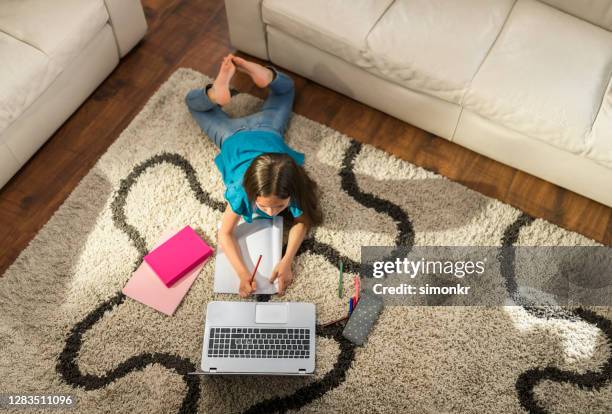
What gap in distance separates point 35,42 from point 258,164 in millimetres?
961

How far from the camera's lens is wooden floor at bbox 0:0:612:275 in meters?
2.24

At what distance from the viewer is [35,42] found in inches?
83.5

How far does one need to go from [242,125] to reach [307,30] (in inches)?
16.7

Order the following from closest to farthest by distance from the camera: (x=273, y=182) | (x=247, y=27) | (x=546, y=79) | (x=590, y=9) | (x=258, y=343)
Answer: (x=273, y=182), (x=258, y=343), (x=546, y=79), (x=590, y=9), (x=247, y=27)

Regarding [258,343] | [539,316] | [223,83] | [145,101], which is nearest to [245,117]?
[223,83]

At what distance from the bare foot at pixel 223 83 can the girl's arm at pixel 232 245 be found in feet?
1.46

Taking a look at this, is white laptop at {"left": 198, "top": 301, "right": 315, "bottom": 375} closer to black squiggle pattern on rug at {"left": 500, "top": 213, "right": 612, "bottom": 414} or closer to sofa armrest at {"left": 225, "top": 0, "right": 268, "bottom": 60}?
black squiggle pattern on rug at {"left": 500, "top": 213, "right": 612, "bottom": 414}

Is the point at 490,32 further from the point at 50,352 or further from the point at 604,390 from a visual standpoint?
the point at 50,352

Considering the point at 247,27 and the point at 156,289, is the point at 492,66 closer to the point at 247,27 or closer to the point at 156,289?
the point at 247,27

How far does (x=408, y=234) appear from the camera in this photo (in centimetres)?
219

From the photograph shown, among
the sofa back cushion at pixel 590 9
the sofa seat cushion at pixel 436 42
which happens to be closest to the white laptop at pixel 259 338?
the sofa seat cushion at pixel 436 42

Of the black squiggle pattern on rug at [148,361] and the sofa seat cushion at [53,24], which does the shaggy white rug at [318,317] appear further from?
the sofa seat cushion at [53,24]

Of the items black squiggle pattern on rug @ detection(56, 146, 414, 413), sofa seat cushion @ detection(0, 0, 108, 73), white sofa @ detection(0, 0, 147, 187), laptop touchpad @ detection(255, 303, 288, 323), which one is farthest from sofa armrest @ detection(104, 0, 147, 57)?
laptop touchpad @ detection(255, 303, 288, 323)

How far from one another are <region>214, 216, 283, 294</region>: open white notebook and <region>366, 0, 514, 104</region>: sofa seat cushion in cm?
69
